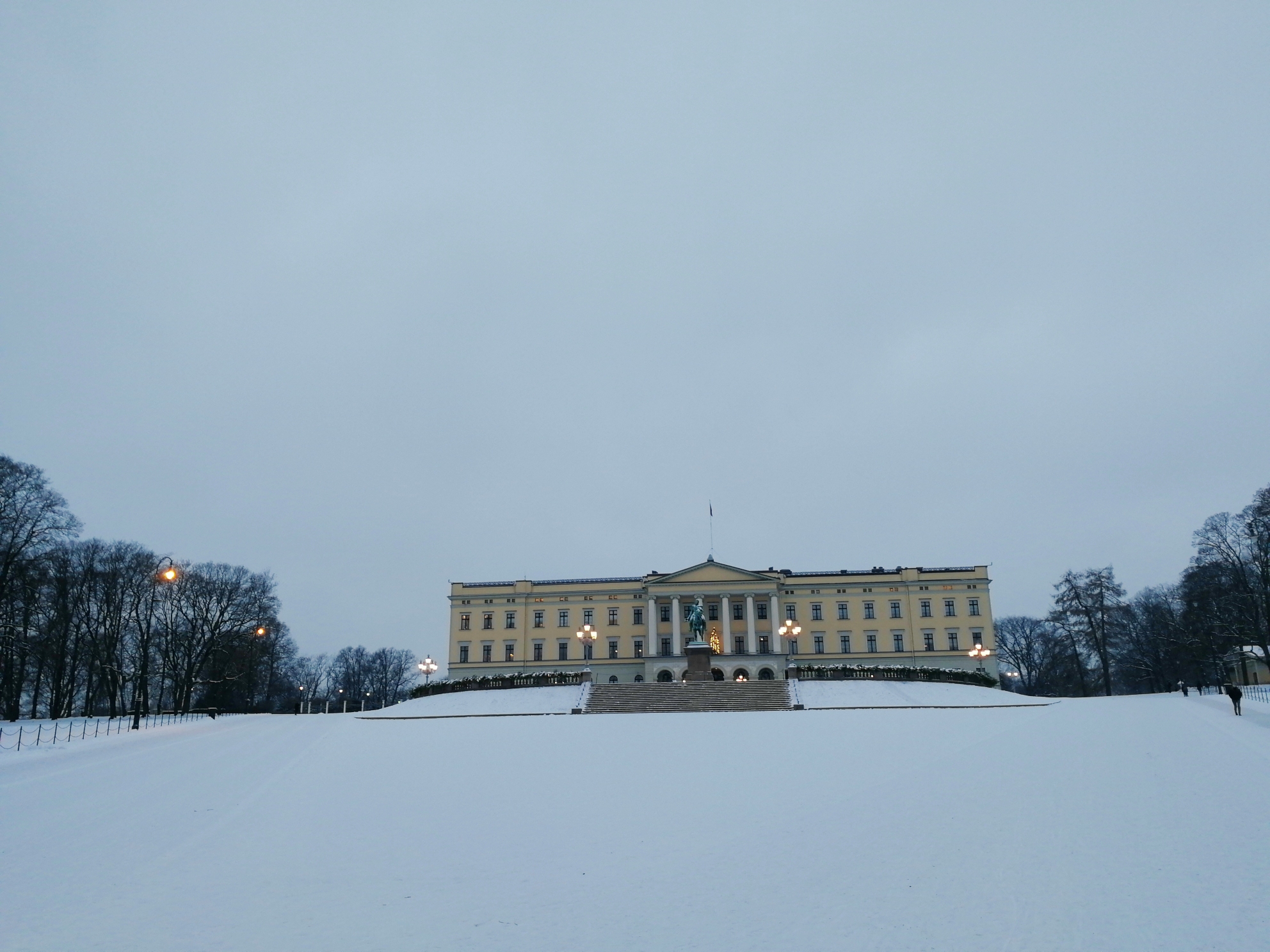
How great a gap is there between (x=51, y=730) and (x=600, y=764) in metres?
28.5

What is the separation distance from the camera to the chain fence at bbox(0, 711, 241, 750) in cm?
2775

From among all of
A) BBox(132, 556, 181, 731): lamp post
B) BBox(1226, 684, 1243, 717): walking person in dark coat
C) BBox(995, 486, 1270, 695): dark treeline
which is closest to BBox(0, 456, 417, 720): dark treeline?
BBox(132, 556, 181, 731): lamp post

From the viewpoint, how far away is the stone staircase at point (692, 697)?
141 feet

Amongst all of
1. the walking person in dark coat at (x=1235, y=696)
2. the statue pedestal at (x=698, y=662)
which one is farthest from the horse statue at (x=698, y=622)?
the walking person in dark coat at (x=1235, y=696)

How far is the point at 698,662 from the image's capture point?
51.6 m

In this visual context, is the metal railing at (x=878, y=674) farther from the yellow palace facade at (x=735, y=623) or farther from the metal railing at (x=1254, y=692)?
the yellow palace facade at (x=735, y=623)

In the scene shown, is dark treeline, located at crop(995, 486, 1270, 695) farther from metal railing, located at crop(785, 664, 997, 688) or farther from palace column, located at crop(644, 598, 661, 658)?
palace column, located at crop(644, 598, 661, 658)

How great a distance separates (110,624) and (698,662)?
3865cm

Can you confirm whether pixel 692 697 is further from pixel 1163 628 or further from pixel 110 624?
pixel 1163 628

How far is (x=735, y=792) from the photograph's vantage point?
559 inches

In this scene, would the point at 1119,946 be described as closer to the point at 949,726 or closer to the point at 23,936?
the point at 23,936

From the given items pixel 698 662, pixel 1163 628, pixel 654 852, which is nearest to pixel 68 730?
pixel 698 662

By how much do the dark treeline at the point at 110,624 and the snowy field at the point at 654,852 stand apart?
23085 mm

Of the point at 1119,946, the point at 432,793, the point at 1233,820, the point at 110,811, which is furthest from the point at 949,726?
the point at 110,811
